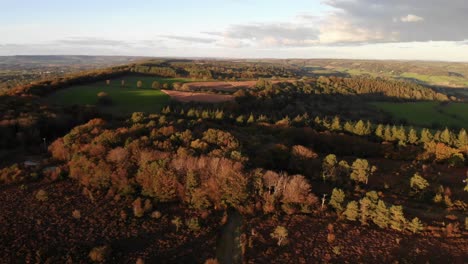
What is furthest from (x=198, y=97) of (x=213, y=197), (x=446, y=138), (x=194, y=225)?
(x=194, y=225)

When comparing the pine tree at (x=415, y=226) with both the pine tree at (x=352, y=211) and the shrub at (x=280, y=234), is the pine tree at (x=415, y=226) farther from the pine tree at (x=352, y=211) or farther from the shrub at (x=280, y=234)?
the shrub at (x=280, y=234)

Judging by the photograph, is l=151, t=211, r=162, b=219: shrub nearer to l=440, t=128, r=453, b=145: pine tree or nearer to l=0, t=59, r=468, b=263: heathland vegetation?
l=0, t=59, r=468, b=263: heathland vegetation

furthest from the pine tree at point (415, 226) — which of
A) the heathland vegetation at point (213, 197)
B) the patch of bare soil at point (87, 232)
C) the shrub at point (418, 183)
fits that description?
the patch of bare soil at point (87, 232)

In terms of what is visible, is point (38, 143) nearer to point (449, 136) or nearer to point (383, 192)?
point (383, 192)

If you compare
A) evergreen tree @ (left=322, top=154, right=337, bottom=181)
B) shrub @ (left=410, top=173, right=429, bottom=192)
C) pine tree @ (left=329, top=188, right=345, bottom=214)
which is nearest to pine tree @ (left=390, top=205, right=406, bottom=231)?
pine tree @ (left=329, top=188, right=345, bottom=214)

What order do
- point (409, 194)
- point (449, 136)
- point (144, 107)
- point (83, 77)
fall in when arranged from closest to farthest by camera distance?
1. point (409, 194)
2. point (449, 136)
3. point (144, 107)
4. point (83, 77)

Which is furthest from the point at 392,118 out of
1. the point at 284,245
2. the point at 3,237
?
the point at 3,237
